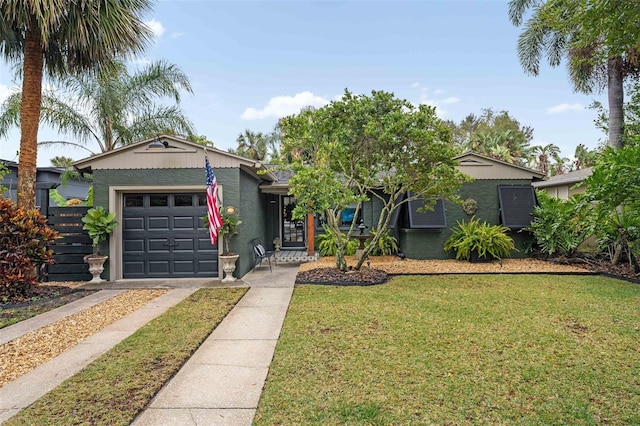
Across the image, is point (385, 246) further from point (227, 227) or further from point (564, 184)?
point (564, 184)

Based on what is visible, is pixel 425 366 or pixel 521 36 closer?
pixel 425 366

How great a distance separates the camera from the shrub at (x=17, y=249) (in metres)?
6.15

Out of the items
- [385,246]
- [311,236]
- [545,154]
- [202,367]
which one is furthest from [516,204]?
[545,154]

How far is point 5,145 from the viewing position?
1173 centimetres

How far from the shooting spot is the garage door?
838cm

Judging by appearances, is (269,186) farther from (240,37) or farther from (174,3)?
(240,37)

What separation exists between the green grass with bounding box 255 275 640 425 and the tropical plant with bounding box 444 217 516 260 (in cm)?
361

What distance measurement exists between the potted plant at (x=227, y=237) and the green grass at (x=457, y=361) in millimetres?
2532

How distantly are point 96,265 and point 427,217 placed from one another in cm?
900

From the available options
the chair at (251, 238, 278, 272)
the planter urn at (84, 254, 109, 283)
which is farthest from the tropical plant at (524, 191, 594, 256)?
the planter urn at (84, 254, 109, 283)

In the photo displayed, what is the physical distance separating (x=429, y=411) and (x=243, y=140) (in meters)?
30.5

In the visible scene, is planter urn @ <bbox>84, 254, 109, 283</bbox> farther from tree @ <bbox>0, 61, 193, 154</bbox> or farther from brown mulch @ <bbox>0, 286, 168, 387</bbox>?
tree @ <bbox>0, 61, 193, 154</bbox>

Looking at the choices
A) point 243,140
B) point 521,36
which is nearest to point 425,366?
point 521,36

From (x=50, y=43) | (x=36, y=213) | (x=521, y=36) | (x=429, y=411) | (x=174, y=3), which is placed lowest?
(x=429, y=411)
